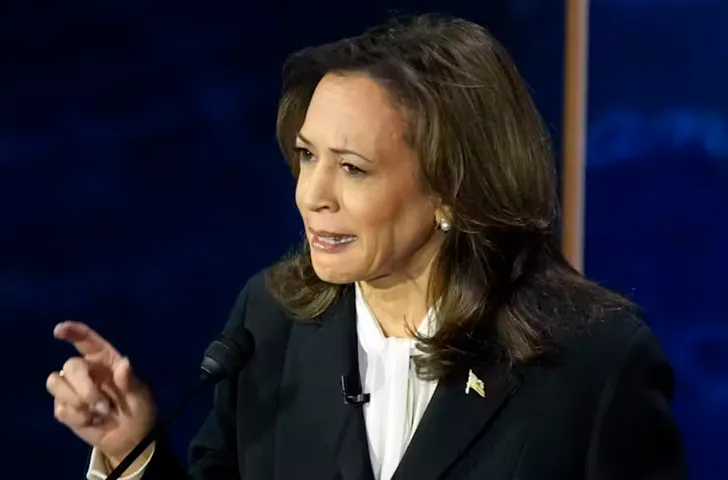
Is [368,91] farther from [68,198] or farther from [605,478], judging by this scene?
[68,198]

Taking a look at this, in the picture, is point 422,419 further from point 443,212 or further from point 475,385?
point 443,212

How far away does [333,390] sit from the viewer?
1344 mm

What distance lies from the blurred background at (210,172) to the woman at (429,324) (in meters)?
0.76

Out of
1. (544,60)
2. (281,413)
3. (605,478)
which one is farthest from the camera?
(544,60)

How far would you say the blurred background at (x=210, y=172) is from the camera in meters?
2.04

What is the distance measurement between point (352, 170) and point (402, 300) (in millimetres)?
215

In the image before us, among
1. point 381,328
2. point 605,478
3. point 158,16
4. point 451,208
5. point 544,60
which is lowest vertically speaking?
point 605,478

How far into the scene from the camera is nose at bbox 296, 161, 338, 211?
1.23 m

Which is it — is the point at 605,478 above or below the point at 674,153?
below

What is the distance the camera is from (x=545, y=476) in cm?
125

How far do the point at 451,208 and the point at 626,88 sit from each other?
922 mm

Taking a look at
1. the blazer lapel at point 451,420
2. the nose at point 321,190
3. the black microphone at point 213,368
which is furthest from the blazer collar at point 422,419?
the nose at point 321,190

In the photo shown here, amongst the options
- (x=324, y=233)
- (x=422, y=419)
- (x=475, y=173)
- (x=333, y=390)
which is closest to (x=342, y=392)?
(x=333, y=390)

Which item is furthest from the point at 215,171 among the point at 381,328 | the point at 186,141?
the point at 381,328
